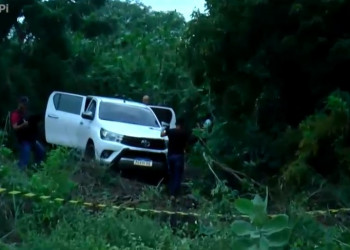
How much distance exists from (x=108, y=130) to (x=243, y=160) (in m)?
3.01

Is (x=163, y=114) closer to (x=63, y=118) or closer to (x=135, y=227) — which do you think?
(x=63, y=118)

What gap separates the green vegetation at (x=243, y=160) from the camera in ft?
34.5

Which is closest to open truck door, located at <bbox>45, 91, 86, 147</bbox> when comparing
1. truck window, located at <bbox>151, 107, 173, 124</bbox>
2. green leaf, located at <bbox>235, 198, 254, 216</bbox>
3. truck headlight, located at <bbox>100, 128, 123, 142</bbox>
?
truck headlight, located at <bbox>100, 128, 123, 142</bbox>

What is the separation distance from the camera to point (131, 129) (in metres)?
21.2

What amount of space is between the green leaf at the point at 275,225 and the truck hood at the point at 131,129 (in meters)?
12.9

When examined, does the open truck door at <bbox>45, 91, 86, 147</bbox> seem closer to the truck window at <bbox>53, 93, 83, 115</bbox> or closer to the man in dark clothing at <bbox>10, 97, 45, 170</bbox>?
the truck window at <bbox>53, 93, 83, 115</bbox>

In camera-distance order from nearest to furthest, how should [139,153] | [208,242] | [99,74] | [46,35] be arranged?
1. [208,242]
2. [139,153]
3. [46,35]
4. [99,74]

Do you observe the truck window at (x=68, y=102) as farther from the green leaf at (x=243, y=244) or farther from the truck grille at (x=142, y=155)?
the green leaf at (x=243, y=244)

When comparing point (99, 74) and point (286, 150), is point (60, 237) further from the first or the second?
point (99, 74)

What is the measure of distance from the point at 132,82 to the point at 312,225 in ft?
96.0

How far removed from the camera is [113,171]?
19453 mm

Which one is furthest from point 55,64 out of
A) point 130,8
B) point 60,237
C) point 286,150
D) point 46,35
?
point 130,8

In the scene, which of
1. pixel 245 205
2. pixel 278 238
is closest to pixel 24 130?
pixel 245 205

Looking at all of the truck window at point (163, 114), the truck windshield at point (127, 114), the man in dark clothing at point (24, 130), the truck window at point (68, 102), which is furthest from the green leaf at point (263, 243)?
the truck window at point (163, 114)
